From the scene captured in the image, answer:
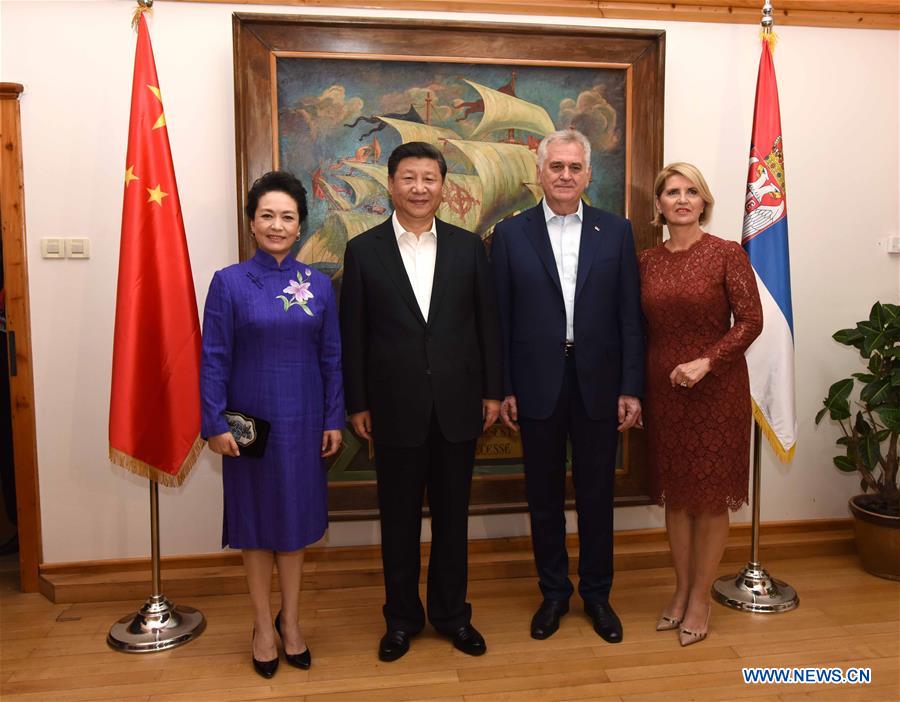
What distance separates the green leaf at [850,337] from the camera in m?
3.35

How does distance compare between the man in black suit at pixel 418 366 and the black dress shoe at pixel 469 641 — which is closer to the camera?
the man in black suit at pixel 418 366

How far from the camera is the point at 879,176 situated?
3.63m

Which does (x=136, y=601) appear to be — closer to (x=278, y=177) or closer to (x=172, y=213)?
(x=172, y=213)

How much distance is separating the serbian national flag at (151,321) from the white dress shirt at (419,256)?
0.88 m

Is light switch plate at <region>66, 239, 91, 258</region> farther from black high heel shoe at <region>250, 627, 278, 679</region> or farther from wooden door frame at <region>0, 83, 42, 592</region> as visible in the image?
black high heel shoe at <region>250, 627, 278, 679</region>

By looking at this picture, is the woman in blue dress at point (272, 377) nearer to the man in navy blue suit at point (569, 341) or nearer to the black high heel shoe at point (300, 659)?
the black high heel shoe at point (300, 659)

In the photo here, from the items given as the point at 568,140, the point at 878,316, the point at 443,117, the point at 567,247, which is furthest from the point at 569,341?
the point at 878,316

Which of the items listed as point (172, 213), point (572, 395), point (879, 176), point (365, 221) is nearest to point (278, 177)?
point (172, 213)

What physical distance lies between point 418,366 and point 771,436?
5.45 feet

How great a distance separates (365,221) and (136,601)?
6.34ft

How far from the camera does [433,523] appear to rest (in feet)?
8.66

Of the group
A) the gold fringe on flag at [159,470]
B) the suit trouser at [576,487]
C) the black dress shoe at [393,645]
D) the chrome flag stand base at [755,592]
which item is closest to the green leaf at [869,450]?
the chrome flag stand base at [755,592]

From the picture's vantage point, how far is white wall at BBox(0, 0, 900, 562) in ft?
10.2

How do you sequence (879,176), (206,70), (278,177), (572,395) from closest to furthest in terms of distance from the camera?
(278,177), (572,395), (206,70), (879,176)
